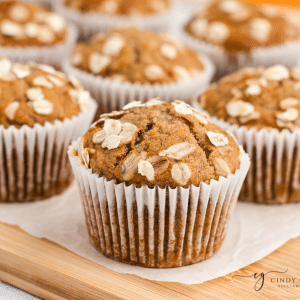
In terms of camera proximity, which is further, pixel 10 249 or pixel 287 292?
pixel 10 249

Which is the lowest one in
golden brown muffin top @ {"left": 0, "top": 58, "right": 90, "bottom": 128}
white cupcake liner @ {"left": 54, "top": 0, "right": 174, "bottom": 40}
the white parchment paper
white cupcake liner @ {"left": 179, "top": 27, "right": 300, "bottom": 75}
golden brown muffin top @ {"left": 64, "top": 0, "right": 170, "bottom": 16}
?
the white parchment paper

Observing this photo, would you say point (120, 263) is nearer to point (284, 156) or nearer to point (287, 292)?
point (287, 292)

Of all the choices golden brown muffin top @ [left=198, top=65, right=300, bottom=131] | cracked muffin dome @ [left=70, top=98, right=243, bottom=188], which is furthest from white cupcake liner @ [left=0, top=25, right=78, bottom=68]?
cracked muffin dome @ [left=70, top=98, right=243, bottom=188]

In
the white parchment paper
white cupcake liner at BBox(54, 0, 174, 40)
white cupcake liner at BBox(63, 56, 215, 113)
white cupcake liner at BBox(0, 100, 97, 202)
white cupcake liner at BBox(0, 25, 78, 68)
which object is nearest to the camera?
the white parchment paper

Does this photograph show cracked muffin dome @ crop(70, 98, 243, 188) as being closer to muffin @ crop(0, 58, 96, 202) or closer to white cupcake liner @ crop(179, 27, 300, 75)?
muffin @ crop(0, 58, 96, 202)

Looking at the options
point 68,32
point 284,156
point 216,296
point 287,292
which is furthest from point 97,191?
point 68,32

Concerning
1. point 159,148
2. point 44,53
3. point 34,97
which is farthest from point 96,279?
point 44,53

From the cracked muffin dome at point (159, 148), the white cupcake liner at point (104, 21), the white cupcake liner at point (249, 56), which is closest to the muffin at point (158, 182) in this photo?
the cracked muffin dome at point (159, 148)
